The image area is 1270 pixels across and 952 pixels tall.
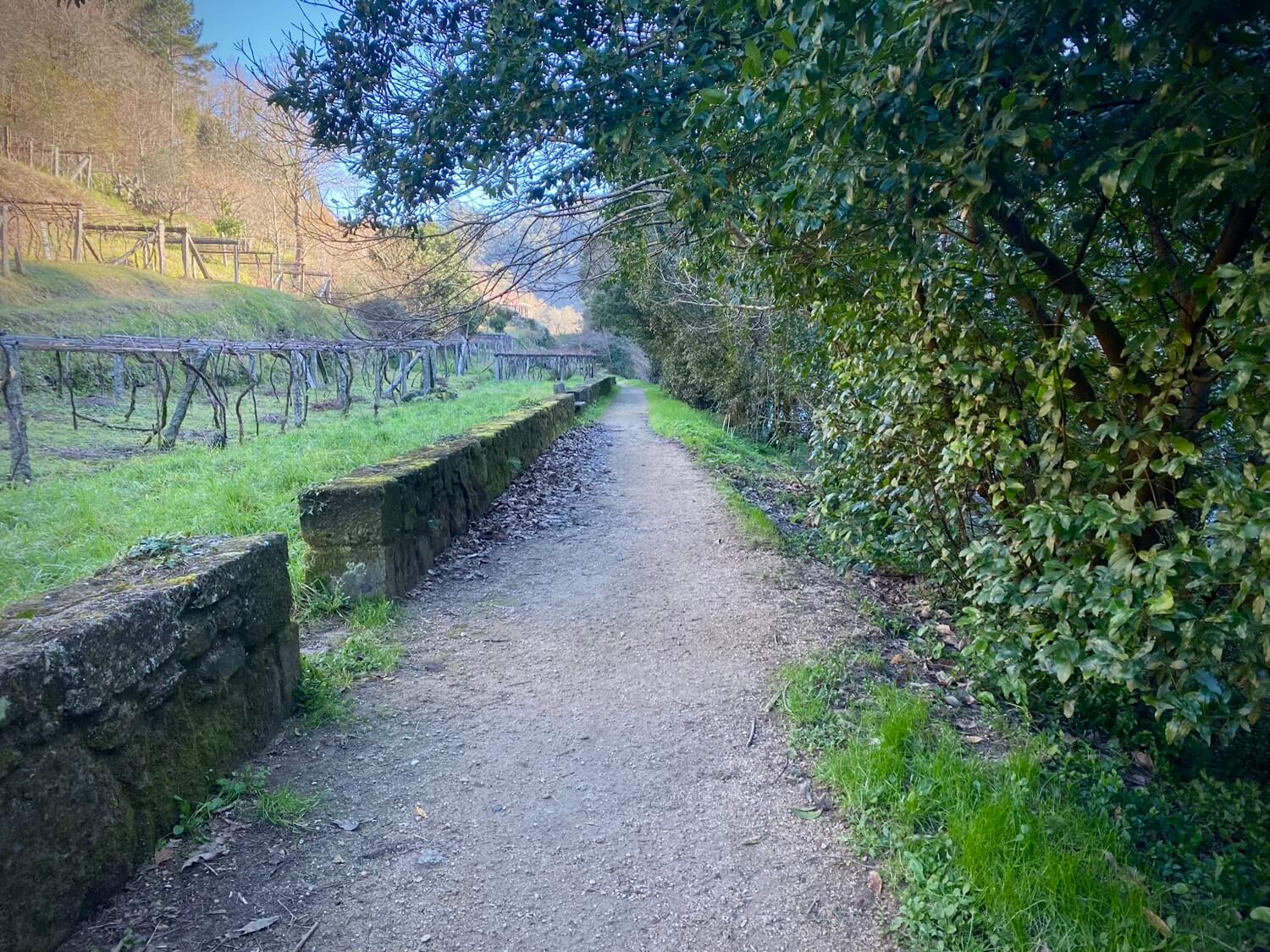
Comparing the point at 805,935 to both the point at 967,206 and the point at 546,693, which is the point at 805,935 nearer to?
the point at 546,693

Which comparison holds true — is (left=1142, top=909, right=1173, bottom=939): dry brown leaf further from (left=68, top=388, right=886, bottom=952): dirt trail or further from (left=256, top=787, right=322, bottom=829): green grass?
(left=256, top=787, right=322, bottom=829): green grass

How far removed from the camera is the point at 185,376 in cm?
2109

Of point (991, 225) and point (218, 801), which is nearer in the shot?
point (218, 801)

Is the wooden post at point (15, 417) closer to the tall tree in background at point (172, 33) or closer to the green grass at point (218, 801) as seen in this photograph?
the green grass at point (218, 801)

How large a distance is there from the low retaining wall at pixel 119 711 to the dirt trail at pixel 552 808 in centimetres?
19

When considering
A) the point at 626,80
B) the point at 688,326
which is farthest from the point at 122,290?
the point at 626,80

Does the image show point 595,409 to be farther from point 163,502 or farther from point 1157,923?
point 1157,923

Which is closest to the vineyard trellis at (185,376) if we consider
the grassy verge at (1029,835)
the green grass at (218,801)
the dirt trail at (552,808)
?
the dirt trail at (552,808)

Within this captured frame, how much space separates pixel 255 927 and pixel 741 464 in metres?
11.6

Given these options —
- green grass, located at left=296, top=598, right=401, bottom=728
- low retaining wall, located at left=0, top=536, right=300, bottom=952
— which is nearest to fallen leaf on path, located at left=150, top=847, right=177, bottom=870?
low retaining wall, located at left=0, top=536, right=300, bottom=952

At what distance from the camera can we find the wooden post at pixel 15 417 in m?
9.52

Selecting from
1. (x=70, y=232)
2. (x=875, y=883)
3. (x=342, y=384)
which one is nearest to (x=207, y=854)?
(x=875, y=883)

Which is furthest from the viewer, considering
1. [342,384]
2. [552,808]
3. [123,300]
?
[123,300]

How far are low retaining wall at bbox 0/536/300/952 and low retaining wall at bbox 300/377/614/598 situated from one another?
1453 mm
